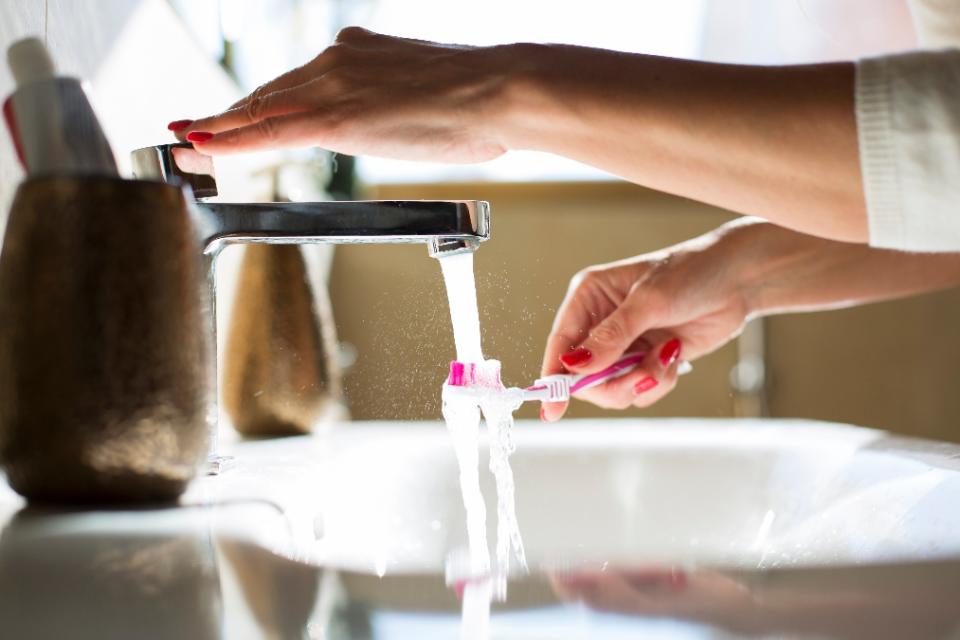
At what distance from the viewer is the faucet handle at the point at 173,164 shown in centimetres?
42

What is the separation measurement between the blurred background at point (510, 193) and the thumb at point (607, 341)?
3 centimetres

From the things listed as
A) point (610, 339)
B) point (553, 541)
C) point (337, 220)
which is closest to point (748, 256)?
point (610, 339)

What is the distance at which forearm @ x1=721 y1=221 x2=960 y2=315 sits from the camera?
692 mm

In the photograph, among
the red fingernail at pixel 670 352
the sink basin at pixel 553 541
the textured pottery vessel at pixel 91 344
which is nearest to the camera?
the sink basin at pixel 553 541

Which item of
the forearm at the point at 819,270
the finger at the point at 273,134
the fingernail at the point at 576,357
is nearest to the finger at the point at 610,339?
the fingernail at the point at 576,357

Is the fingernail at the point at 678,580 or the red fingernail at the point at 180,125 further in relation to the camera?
the red fingernail at the point at 180,125

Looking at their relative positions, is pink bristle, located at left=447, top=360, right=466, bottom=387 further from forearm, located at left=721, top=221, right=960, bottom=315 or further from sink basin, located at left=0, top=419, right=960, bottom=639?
forearm, located at left=721, top=221, right=960, bottom=315

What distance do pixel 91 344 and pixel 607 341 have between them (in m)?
0.35

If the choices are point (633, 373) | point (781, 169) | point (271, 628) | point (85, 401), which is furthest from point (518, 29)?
point (271, 628)

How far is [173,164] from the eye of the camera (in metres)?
0.42

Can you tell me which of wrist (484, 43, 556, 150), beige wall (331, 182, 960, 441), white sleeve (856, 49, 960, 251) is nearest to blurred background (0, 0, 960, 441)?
beige wall (331, 182, 960, 441)

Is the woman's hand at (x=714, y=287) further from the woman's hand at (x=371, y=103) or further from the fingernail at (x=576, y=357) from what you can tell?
the woman's hand at (x=371, y=103)

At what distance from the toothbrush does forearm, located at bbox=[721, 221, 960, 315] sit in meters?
0.09

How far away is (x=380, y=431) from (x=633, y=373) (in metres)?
0.19
